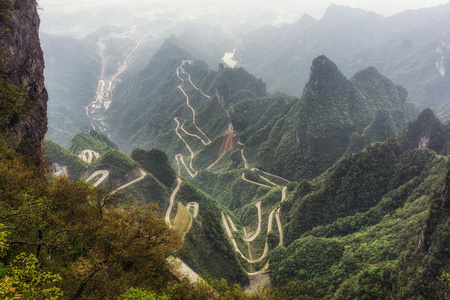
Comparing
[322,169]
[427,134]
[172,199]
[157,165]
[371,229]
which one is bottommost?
[172,199]

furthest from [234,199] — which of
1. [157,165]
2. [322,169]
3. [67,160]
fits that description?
[67,160]

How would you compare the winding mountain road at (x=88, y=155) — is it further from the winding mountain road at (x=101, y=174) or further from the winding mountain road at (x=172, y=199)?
the winding mountain road at (x=172, y=199)

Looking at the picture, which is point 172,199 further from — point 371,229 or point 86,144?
point 86,144

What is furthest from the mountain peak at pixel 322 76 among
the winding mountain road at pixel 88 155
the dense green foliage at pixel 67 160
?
the winding mountain road at pixel 88 155

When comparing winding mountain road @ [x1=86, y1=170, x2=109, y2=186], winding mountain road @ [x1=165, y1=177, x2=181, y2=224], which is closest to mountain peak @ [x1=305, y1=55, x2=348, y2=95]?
winding mountain road @ [x1=165, y1=177, x2=181, y2=224]

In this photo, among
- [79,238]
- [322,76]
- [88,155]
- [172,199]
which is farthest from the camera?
[322,76]

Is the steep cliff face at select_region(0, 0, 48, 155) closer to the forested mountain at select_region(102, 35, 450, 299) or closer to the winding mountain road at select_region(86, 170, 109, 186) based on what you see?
the winding mountain road at select_region(86, 170, 109, 186)

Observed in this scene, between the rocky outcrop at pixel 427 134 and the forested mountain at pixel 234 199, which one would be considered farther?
the rocky outcrop at pixel 427 134

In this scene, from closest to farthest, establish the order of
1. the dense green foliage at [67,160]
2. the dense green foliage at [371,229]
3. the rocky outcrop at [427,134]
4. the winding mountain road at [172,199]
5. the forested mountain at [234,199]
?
→ the forested mountain at [234,199]
the dense green foliage at [371,229]
the winding mountain road at [172,199]
the rocky outcrop at [427,134]
the dense green foliage at [67,160]

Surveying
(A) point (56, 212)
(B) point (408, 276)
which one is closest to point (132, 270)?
(A) point (56, 212)
